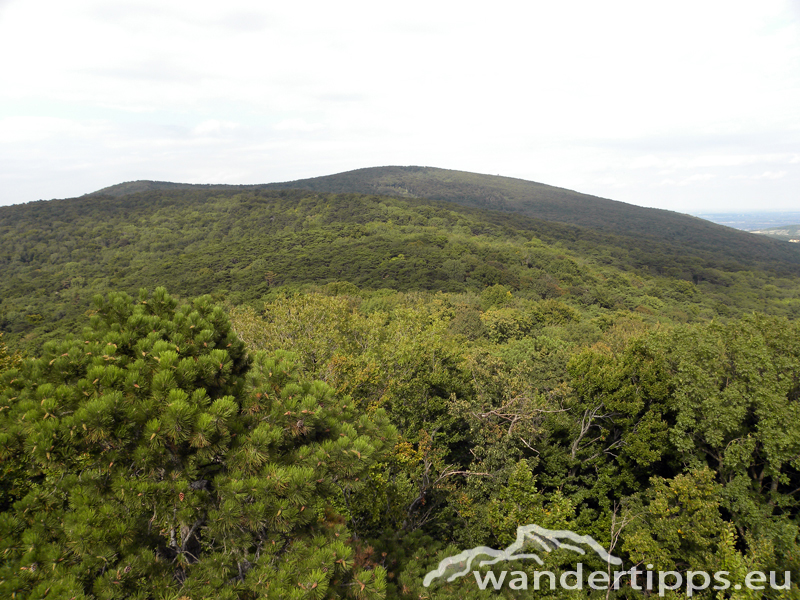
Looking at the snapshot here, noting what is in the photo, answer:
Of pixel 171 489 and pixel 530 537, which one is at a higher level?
pixel 171 489

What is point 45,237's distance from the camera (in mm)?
136875

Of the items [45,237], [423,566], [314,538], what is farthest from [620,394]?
[45,237]

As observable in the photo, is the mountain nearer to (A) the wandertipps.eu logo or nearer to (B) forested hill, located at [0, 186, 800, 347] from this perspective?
(B) forested hill, located at [0, 186, 800, 347]

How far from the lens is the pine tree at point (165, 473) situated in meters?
4.82

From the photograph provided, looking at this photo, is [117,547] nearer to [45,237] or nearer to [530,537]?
[530,537]

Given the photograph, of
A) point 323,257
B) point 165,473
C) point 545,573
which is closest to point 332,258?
point 323,257

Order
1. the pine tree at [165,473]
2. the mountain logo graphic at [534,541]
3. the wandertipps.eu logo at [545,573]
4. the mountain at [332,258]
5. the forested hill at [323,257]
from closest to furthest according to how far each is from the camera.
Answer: the pine tree at [165,473]
the wandertipps.eu logo at [545,573]
the mountain logo graphic at [534,541]
the mountain at [332,258]
the forested hill at [323,257]

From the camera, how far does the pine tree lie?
190 inches

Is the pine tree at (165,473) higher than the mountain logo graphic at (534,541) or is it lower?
higher

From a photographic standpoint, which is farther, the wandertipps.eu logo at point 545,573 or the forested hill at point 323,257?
the forested hill at point 323,257

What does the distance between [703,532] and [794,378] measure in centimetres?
701

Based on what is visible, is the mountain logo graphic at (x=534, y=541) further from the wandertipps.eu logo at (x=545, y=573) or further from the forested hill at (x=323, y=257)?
the forested hill at (x=323, y=257)

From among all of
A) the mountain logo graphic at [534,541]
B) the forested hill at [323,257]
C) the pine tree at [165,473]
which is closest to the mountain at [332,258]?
the forested hill at [323,257]

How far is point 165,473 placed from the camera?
5.78m
